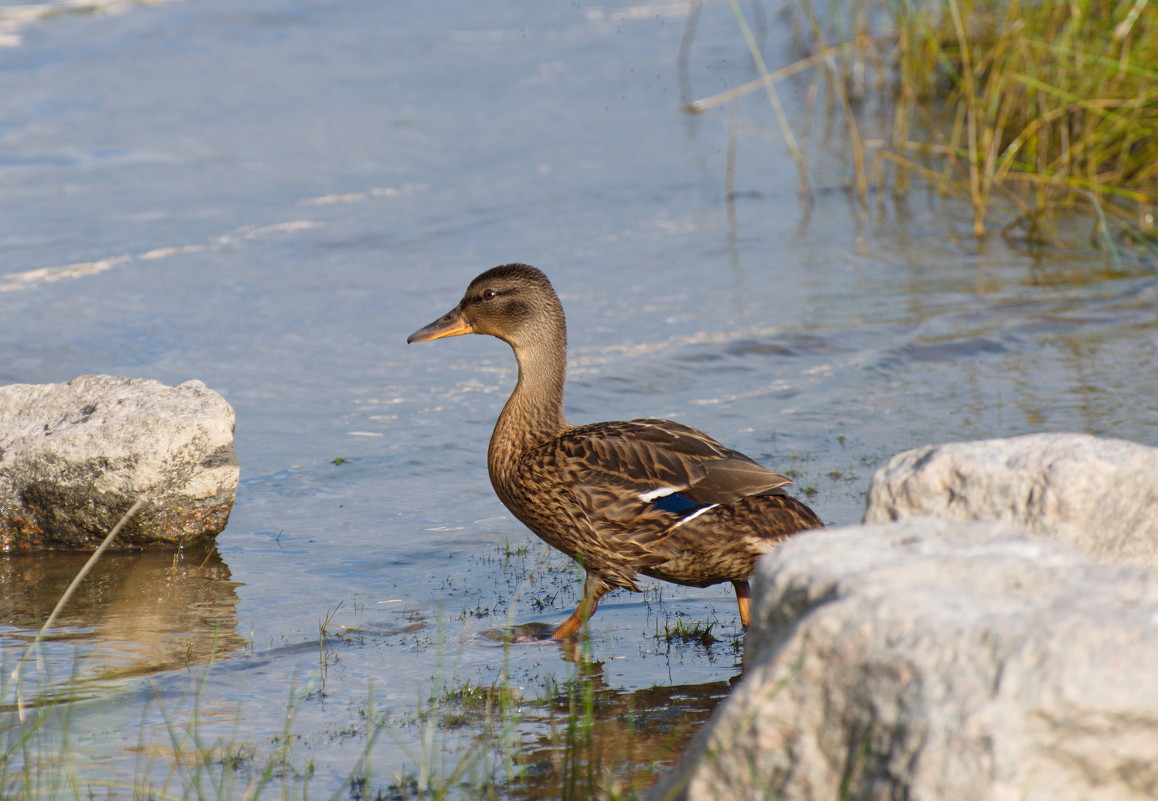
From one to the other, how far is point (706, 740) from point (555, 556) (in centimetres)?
352

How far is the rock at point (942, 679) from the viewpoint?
206cm

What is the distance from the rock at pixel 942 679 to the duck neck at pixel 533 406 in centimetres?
288

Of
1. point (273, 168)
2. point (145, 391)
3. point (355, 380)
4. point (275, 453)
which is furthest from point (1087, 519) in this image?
point (273, 168)

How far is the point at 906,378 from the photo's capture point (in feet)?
26.6

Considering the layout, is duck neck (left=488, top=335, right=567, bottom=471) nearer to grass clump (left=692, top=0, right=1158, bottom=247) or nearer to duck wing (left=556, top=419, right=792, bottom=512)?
duck wing (left=556, top=419, right=792, bottom=512)

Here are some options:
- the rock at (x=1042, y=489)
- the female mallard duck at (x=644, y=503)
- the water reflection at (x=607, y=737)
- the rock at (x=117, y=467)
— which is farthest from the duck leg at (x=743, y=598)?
the rock at (x=117, y=467)

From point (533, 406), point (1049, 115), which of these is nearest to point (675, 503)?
point (533, 406)

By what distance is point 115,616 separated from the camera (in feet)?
16.7

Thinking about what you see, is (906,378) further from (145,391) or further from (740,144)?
(740,144)

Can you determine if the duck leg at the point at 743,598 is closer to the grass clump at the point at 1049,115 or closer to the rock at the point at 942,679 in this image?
the rock at the point at 942,679

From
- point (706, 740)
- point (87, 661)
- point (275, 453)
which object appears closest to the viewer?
point (706, 740)

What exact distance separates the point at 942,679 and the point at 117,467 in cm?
432

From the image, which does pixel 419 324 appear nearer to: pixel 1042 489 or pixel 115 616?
pixel 115 616

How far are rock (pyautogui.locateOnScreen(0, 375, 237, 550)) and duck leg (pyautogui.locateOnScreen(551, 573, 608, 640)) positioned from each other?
1835 millimetres
